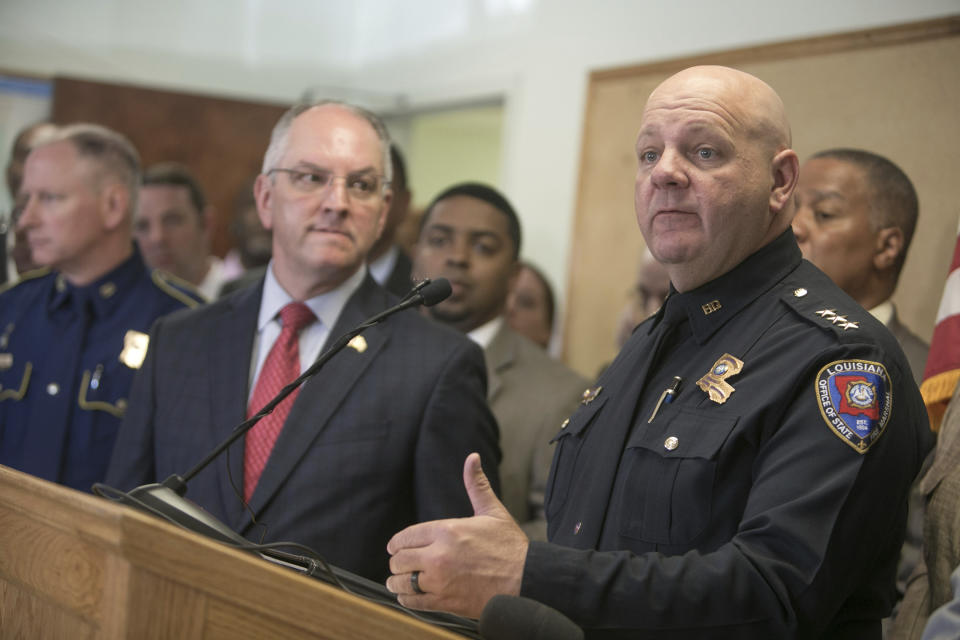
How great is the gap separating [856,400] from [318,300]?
3.96ft

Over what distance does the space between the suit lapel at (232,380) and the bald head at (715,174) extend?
0.93 metres

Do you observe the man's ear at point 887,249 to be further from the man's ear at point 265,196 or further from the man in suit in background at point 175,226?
the man in suit in background at point 175,226

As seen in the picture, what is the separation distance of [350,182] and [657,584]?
1.23 meters

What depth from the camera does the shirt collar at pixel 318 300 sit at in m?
2.15

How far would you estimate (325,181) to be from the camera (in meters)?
2.20

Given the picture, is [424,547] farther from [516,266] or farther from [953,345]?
[516,266]

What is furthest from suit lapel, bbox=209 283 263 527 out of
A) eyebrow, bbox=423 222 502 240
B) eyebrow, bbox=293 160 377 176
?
eyebrow, bbox=423 222 502 240

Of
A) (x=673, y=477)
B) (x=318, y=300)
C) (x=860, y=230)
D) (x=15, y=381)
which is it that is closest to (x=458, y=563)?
(x=673, y=477)

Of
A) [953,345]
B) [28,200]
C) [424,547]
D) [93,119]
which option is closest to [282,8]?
[93,119]

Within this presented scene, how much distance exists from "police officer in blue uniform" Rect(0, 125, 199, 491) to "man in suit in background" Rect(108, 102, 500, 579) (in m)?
0.48

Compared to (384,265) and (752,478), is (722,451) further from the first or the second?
(384,265)

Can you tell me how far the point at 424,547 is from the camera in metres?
1.29

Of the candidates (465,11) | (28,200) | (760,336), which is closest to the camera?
(760,336)

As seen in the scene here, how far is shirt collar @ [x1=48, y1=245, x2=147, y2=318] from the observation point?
2732 mm
